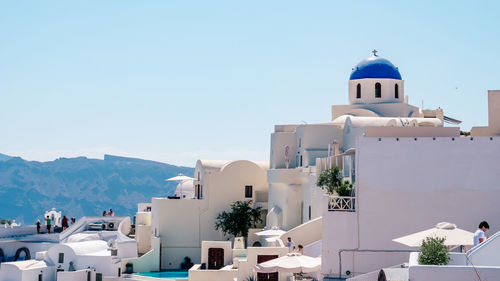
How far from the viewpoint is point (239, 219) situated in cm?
4528

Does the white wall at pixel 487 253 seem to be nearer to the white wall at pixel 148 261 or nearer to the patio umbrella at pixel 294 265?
the patio umbrella at pixel 294 265

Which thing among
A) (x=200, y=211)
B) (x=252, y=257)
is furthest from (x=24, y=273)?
(x=252, y=257)

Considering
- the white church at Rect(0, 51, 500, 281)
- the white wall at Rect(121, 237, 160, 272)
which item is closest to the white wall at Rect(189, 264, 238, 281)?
the white church at Rect(0, 51, 500, 281)

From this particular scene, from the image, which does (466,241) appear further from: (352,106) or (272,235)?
(352,106)

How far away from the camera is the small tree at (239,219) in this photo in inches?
1779

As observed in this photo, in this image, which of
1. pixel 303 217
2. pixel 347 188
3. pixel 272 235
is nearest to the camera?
pixel 347 188

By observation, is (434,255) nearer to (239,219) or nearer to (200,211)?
(239,219)

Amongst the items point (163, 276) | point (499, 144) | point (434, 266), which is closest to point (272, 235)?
point (163, 276)

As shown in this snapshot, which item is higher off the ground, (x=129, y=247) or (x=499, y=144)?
(x=499, y=144)

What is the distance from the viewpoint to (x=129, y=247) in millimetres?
43875

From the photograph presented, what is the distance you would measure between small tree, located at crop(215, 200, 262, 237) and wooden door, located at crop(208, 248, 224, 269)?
582 cm

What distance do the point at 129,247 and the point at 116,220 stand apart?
34.3ft

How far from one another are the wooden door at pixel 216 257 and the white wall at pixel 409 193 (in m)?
15.2

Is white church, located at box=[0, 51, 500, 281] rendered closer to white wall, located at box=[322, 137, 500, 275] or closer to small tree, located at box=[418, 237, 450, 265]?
white wall, located at box=[322, 137, 500, 275]
